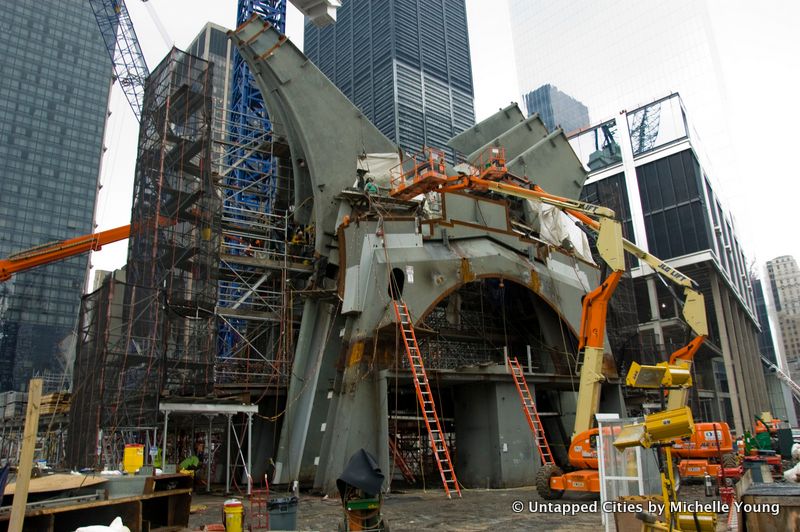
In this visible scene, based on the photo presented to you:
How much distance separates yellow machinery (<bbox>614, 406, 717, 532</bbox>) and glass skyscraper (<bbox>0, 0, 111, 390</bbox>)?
99.1 meters

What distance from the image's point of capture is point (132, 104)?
2188 inches

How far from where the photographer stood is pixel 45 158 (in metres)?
110

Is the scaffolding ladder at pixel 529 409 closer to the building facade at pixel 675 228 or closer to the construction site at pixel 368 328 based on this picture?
the construction site at pixel 368 328

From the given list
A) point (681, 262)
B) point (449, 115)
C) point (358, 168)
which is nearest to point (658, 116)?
point (681, 262)

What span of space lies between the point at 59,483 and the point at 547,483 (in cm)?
1192

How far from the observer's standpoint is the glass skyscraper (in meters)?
99.1

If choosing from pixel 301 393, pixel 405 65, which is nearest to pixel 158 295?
pixel 301 393

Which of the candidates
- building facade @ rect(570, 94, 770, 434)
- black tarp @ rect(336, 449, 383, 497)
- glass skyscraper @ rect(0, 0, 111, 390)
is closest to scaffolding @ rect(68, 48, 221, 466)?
black tarp @ rect(336, 449, 383, 497)

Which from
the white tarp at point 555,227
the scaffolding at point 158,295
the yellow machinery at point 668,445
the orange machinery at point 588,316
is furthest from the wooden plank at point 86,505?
the white tarp at point 555,227

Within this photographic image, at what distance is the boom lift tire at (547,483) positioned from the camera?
643 inches

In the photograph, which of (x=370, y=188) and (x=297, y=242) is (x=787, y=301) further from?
(x=370, y=188)

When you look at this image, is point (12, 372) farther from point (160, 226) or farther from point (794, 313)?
point (794, 313)

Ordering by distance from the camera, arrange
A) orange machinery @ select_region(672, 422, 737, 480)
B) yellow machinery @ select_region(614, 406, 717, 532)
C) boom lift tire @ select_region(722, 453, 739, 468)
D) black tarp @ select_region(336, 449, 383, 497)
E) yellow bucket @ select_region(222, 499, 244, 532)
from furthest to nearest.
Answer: boom lift tire @ select_region(722, 453, 739, 468), orange machinery @ select_region(672, 422, 737, 480), yellow bucket @ select_region(222, 499, 244, 532), black tarp @ select_region(336, 449, 383, 497), yellow machinery @ select_region(614, 406, 717, 532)

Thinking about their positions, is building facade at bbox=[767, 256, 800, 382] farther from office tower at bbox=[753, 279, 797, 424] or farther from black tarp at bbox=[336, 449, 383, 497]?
black tarp at bbox=[336, 449, 383, 497]
